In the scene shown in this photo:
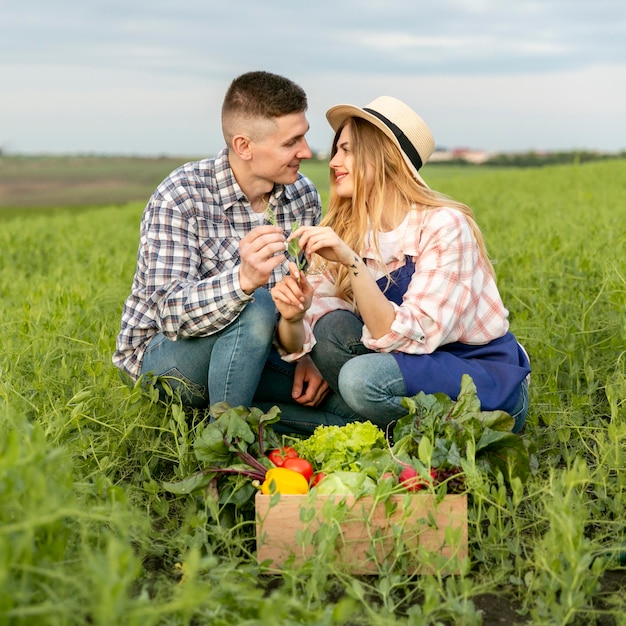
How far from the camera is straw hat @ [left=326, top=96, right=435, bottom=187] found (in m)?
3.39

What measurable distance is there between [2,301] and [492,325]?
12.0 ft

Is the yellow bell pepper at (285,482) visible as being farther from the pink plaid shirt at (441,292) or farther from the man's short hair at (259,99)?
the man's short hair at (259,99)

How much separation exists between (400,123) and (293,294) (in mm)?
803

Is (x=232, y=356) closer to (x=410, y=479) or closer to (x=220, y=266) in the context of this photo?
(x=220, y=266)

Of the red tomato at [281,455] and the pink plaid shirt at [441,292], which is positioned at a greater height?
the pink plaid shirt at [441,292]

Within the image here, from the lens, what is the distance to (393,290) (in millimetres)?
3436

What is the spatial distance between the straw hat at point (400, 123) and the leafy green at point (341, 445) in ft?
3.31

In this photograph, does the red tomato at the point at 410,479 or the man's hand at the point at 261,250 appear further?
the man's hand at the point at 261,250

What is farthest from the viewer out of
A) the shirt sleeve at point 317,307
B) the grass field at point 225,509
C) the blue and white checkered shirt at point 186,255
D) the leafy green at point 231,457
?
the shirt sleeve at point 317,307

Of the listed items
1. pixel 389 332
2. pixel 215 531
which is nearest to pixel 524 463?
pixel 389 332

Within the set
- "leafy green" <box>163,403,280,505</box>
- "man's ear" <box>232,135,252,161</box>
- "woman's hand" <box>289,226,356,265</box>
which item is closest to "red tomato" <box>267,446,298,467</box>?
"leafy green" <box>163,403,280,505</box>

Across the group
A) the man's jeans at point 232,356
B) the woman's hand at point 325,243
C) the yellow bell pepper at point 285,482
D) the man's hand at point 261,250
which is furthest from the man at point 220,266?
the yellow bell pepper at point 285,482

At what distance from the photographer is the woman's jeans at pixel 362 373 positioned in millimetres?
3211

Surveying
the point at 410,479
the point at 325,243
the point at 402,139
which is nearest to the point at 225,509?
the point at 410,479
